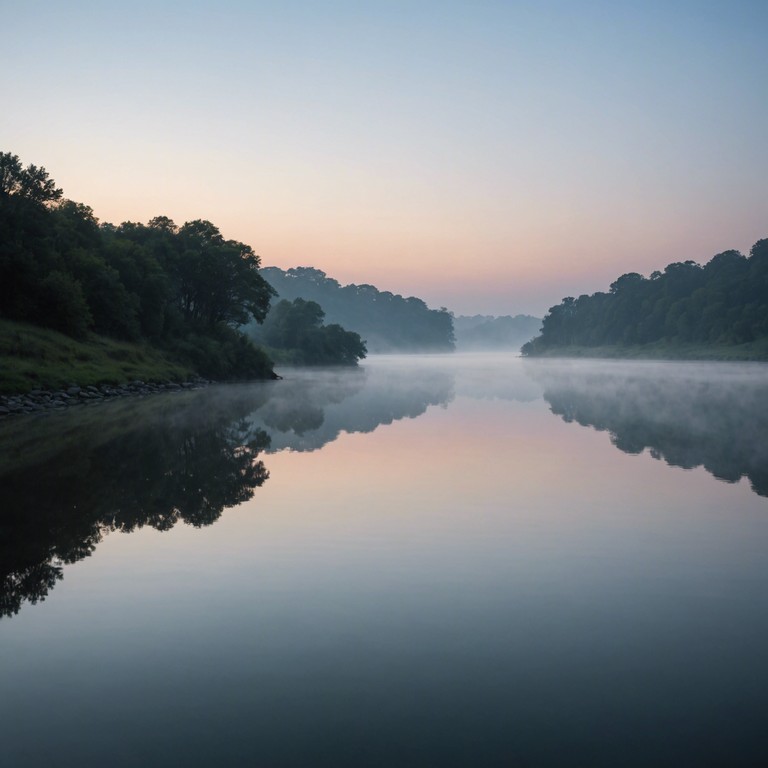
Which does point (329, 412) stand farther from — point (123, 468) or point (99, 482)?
point (99, 482)

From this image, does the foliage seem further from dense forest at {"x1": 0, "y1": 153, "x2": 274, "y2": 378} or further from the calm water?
the calm water

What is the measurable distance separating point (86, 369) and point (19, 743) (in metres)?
47.5

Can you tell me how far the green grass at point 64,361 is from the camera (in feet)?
135

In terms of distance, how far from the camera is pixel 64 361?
48000 mm

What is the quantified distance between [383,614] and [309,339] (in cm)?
13298

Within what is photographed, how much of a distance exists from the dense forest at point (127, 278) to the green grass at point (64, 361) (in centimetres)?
275

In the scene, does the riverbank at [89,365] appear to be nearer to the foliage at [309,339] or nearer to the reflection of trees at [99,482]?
the reflection of trees at [99,482]

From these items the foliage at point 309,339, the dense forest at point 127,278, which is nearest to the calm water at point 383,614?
the dense forest at point 127,278

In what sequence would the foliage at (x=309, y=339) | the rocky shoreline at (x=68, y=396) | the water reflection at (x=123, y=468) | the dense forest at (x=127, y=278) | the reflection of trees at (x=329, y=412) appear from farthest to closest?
1. the foliage at (x=309, y=339)
2. the dense forest at (x=127, y=278)
3. the rocky shoreline at (x=68, y=396)
4. the reflection of trees at (x=329, y=412)
5. the water reflection at (x=123, y=468)

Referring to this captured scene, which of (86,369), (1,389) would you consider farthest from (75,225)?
(1,389)

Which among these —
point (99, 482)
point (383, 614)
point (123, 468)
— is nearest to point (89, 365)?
point (123, 468)

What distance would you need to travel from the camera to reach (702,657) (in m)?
7.20

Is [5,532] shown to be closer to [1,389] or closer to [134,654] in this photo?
[134,654]

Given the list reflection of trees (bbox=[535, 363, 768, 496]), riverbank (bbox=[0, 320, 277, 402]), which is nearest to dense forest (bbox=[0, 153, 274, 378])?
riverbank (bbox=[0, 320, 277, 402])
